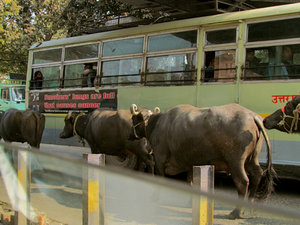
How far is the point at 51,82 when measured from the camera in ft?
32.8

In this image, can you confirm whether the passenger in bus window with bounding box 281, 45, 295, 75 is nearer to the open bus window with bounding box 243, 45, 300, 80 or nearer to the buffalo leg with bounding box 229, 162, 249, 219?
the open bus window with bounding box 243, 45, 300, 80

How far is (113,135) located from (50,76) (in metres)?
3.82

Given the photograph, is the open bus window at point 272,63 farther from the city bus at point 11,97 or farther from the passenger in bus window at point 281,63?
the city bus at point 11,97

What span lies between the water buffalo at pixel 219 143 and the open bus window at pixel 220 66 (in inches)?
54.8

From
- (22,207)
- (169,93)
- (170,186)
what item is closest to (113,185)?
(170,186)

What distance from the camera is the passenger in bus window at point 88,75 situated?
8898mm

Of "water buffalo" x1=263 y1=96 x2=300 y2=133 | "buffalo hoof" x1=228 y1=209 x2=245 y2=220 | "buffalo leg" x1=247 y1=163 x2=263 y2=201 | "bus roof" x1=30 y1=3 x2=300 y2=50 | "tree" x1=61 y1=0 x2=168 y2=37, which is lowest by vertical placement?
"buffalo leg" x1=247 y1=163 x2=263 y2=201

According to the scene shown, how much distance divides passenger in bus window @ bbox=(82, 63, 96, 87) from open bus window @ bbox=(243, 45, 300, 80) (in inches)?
161

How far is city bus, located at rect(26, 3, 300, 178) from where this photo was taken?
6.05 metres

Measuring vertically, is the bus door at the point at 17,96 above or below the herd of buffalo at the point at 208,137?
above

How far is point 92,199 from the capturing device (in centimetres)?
317

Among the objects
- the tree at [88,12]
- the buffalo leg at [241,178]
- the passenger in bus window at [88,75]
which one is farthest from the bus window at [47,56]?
the buffalo leg at [241,178]

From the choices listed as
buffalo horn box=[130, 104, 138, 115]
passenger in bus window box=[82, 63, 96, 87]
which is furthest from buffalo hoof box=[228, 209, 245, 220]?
passenger in bus window box=[82, 63, 96, 87]

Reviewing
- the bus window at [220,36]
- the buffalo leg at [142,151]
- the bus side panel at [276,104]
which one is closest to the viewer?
the bus side panel at [276,104]
